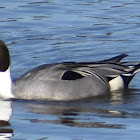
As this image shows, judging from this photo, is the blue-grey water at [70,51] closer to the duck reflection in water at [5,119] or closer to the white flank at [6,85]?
the duck reflection in water at [5,119]

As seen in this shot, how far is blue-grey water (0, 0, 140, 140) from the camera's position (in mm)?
10359

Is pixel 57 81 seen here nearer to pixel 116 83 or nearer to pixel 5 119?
pixel 116 83

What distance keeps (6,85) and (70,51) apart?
267cm

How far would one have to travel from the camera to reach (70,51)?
1461 cm

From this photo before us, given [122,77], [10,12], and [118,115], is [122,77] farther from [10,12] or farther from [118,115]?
[10,12]

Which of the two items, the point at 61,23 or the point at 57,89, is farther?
the point at 61,23

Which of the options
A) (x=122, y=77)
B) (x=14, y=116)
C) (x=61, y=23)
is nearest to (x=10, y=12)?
(x=61, y=23)

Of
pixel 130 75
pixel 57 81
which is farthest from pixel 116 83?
pixel 57 81

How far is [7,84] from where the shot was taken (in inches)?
479

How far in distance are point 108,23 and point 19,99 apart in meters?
4.73

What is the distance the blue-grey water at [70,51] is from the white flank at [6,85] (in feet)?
0.64

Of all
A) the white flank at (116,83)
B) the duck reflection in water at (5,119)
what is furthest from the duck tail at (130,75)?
the duck reflection in water at (5,119)

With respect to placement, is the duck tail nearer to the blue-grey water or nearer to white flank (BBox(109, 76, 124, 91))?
white flank (BBox(109, 76, 124, 91))

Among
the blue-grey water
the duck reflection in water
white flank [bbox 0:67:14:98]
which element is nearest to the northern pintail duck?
white flank [bbox 0:67:14:98]
